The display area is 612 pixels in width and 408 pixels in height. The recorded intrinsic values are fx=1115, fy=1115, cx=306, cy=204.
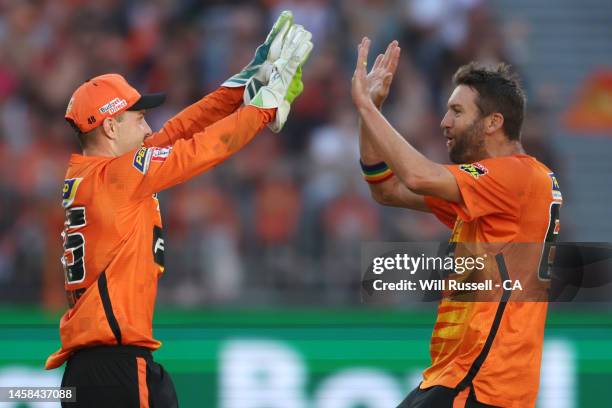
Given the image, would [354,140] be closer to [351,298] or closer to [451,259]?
[351,298]

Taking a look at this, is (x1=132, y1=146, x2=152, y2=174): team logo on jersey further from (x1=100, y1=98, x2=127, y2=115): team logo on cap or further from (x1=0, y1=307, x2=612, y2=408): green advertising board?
(x1=0, y1=307, x2=612, y2=408): green advertising board

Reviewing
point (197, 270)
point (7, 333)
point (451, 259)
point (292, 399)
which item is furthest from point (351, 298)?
point (451, 259)

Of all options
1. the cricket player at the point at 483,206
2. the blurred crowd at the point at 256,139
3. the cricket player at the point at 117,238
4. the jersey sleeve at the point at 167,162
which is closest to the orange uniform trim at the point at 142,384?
the cricket player at the point at 117,238

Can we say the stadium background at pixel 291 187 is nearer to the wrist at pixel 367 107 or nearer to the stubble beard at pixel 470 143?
the stubble beard at pixel 470 143

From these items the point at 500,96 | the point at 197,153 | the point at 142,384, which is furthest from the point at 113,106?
the point at 500,96

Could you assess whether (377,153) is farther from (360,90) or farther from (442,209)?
(360,90)

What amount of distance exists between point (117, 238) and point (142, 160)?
1.18ft

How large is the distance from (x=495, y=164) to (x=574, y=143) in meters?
7.24

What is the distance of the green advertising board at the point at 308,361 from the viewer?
667 centimetres

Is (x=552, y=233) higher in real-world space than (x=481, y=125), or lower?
lower

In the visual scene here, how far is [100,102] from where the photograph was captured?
5039mm

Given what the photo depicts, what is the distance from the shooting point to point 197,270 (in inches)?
372

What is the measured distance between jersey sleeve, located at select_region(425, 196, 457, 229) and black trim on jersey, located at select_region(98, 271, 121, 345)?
1636 millimetres

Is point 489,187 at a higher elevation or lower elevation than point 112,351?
higher
